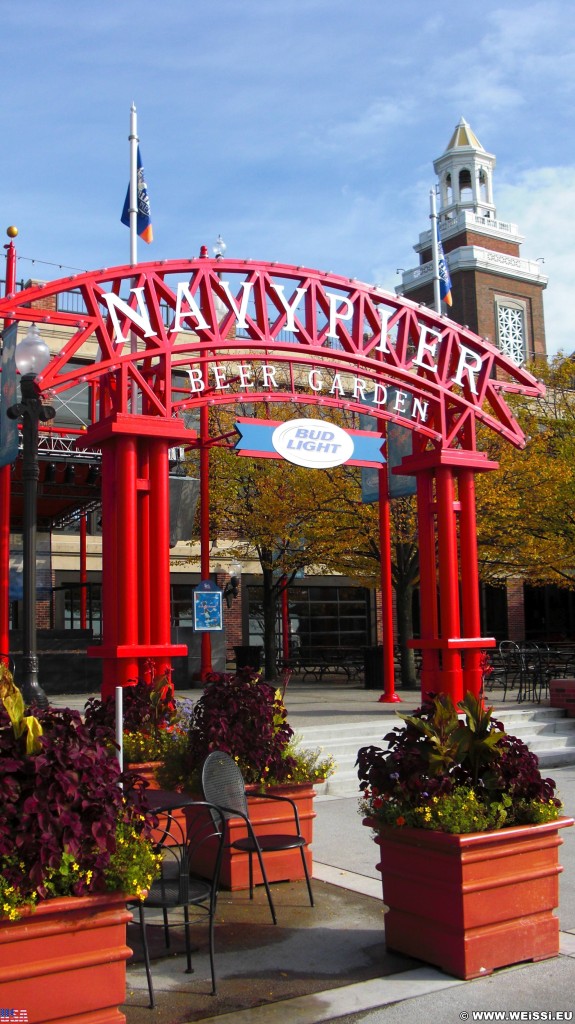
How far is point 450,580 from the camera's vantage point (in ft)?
44.7

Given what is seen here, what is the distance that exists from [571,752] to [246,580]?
2066 centimetres

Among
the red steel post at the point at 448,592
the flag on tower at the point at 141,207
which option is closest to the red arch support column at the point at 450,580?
the red steel post at the point at 448,592

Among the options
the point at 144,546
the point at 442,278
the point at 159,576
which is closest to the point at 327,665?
the point at 442,278

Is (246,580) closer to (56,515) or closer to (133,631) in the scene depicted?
(56,515)

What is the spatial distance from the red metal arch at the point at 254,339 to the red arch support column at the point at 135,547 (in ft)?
1.20

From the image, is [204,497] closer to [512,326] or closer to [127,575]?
[127,575]

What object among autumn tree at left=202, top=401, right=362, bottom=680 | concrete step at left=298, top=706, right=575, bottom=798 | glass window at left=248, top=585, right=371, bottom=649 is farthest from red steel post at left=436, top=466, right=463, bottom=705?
glass window at left=248, top=585, right=371, bottom=649

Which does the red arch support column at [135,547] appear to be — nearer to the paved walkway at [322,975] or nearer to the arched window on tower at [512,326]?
the paved walkway at [322,975]

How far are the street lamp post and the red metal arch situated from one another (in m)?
0.21

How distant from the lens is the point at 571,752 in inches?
533

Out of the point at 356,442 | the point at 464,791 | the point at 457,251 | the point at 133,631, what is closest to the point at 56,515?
the point at 356,442

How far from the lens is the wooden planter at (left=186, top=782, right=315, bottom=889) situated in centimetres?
691

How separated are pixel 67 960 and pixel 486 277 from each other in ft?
154

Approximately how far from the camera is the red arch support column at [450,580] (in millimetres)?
13430
